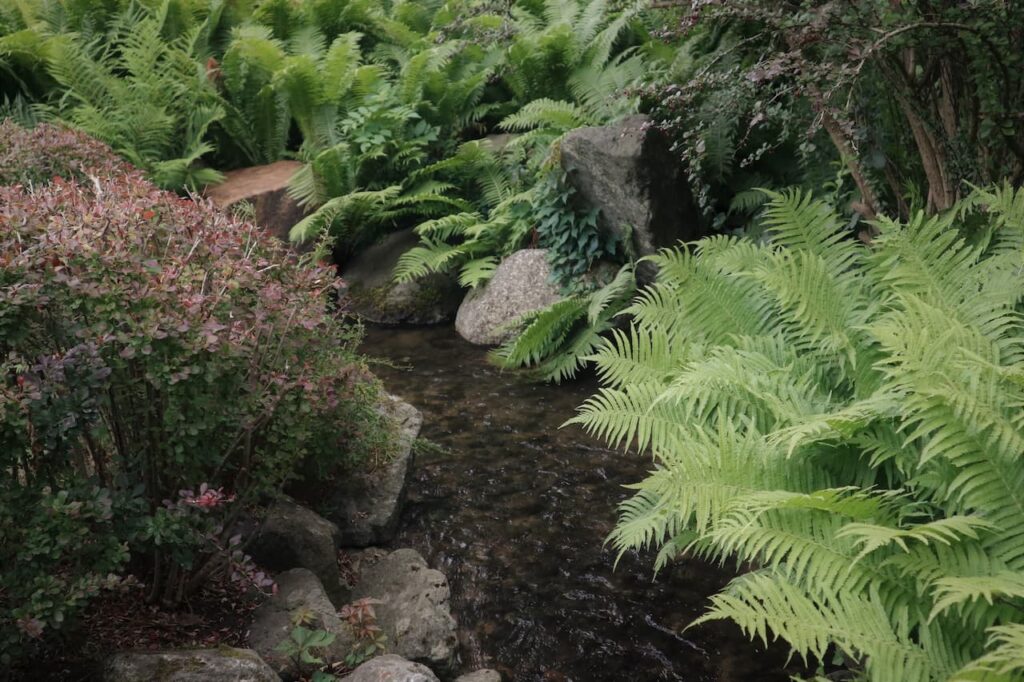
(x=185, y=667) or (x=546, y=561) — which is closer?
(x=185, y=667)

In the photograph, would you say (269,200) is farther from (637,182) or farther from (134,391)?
(134,391)

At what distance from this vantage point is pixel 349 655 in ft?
9.46

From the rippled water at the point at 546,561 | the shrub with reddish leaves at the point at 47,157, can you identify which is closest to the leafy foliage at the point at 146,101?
the shrub with reddish leaves at the point at 47,157

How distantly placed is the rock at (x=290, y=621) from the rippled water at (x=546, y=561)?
22.3 inches

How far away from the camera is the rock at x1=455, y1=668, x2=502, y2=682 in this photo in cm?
303

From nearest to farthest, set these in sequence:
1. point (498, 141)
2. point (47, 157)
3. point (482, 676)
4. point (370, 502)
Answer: point (482, 676) → point (370, 502) → point (47, 157) → point (498, 141)

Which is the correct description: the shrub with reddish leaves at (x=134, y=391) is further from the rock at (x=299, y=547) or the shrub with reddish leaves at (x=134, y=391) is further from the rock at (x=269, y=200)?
the rock at (x=269, y=200)

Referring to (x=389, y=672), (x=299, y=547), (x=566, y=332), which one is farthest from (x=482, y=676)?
(x=566, y=332)

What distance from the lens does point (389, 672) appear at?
2.62m

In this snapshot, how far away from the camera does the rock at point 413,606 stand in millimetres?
3121

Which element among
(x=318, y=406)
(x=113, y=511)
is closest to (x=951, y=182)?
(x=318, y=406)

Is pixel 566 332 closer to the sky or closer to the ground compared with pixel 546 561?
closer to the sky

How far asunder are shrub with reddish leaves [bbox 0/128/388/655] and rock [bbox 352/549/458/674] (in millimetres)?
648

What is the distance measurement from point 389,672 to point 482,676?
0.55 meters
